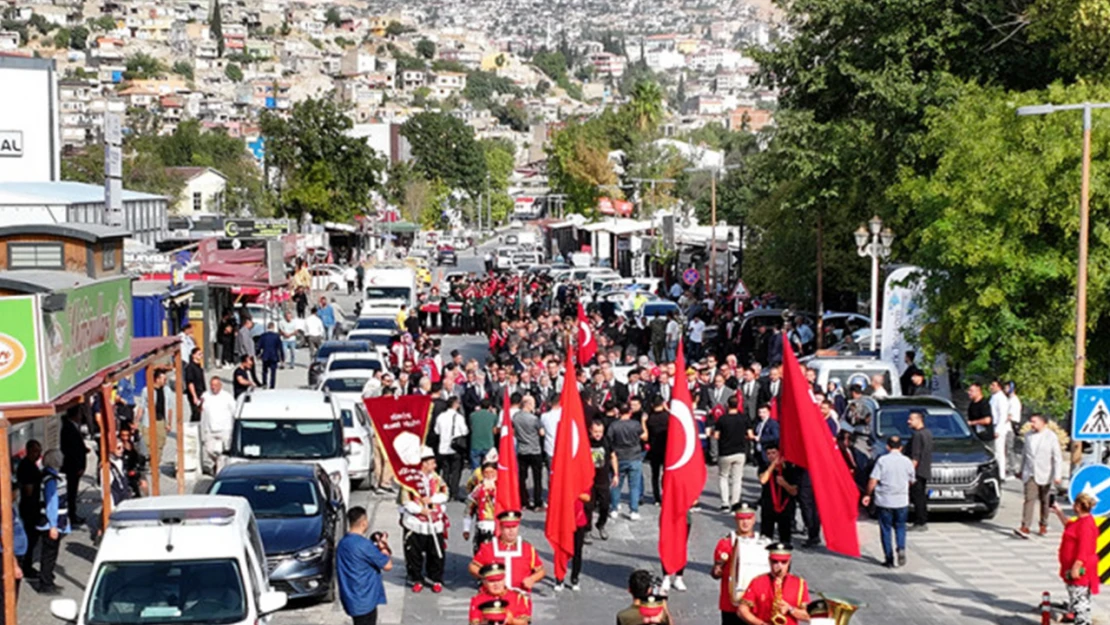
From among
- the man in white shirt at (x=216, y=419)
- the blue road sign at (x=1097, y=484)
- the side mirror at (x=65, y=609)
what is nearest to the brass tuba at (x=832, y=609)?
the blue road sign at (x=1097, y=484)

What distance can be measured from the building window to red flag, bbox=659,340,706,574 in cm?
1105

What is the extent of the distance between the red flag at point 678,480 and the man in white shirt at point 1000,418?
8926 mm

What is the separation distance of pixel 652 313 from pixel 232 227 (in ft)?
67.4

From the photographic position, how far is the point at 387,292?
5494 cm

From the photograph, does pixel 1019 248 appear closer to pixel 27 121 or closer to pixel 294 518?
pixel 294 518

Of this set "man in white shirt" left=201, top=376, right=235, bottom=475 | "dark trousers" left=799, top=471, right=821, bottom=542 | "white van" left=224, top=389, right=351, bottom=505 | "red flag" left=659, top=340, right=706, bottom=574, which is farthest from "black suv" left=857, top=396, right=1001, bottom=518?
"man in white shirt" left=201, top=376, right=235, bottom=475

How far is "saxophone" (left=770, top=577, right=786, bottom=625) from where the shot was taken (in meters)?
13.2

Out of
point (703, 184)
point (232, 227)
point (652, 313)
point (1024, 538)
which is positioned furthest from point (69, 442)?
point (703, 184)

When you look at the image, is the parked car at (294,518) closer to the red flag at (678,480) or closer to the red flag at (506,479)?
the red flag at (506,479)

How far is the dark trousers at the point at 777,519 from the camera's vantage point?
20984mm

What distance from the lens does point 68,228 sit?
2616 cm

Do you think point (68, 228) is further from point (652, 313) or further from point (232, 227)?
point (232, 227)

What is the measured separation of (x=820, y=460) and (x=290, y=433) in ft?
28.6

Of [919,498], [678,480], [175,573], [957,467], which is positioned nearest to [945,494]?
[957,467]
